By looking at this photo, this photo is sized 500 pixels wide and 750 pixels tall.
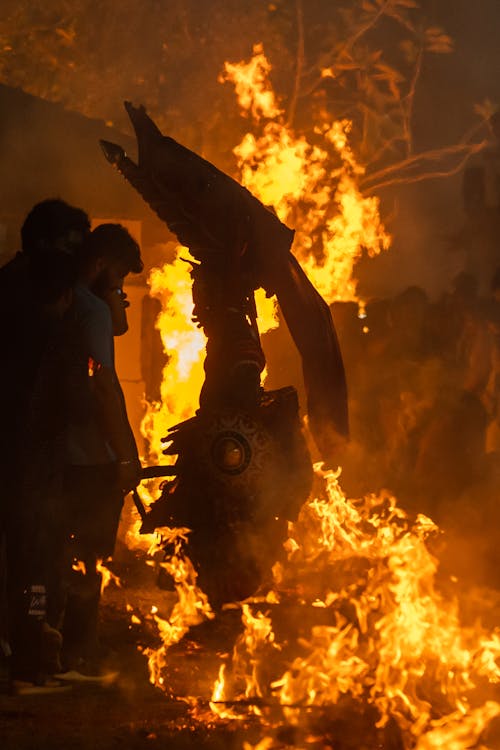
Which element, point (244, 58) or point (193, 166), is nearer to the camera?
point (193, 166)

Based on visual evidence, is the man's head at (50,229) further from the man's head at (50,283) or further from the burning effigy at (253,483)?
the burning effigy at (253,483)

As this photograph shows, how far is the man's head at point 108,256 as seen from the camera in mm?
5258

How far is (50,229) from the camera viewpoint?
4922 millimetres

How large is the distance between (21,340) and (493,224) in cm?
1091

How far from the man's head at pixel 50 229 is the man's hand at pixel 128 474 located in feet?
3.77

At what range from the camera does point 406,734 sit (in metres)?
4.42

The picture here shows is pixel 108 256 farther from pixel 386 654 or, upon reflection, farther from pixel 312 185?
pixel 312 185

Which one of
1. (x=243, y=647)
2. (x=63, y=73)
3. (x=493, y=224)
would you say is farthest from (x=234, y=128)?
(x=243, y=647)

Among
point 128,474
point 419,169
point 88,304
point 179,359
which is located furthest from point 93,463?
point 419,169

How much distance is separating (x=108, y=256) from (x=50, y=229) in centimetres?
45

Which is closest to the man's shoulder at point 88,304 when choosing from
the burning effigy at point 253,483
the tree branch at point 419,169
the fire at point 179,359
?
the burning effigy at point 253,483

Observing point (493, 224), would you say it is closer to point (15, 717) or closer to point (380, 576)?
point (380, 576)

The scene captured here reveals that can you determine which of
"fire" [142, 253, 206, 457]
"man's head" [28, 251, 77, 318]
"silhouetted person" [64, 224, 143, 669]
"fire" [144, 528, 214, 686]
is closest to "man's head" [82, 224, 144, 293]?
"silhouetted person" [64, 224, 143, 669]

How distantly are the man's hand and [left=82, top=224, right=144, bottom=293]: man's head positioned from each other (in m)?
1.03
